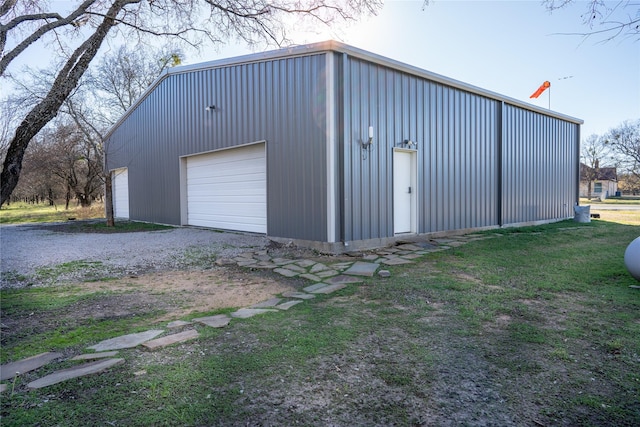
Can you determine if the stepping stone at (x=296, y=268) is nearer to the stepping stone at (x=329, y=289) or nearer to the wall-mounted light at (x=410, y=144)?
the stepping stone at (x=329, y=289)

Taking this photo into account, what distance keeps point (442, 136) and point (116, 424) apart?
27.0 feet

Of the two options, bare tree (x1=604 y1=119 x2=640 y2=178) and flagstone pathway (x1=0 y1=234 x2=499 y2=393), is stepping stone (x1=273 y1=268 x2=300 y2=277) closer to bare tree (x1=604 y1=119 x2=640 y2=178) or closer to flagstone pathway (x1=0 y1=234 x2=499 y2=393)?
flagstone pathway (x1=0 y1=234 x2=499 y2=393)

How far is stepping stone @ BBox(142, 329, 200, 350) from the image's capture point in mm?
2666

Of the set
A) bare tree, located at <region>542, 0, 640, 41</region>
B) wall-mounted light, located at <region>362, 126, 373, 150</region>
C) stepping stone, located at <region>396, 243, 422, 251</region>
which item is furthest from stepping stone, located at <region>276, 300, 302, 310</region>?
wall-mounted light, located at <region>362, 126, 373, 150</region>

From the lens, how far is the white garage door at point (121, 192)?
14.8 meters

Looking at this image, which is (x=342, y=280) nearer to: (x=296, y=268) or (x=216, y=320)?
(x=296, y=268)

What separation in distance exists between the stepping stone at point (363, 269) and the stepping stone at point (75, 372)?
3.19 m

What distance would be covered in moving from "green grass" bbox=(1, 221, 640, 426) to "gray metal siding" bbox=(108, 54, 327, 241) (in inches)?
127

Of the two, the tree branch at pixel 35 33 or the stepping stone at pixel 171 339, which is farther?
the tree branch at pixel 35 33

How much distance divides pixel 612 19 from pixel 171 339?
3916 millimetres

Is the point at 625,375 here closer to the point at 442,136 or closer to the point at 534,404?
the point at 534,404

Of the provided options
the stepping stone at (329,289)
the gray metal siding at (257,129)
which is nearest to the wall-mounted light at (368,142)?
the gray metal siding at (257,129)

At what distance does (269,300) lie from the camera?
3.92 meters

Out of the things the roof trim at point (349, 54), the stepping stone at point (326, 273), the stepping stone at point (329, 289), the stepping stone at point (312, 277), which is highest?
the roof trim at point (349, 54)
